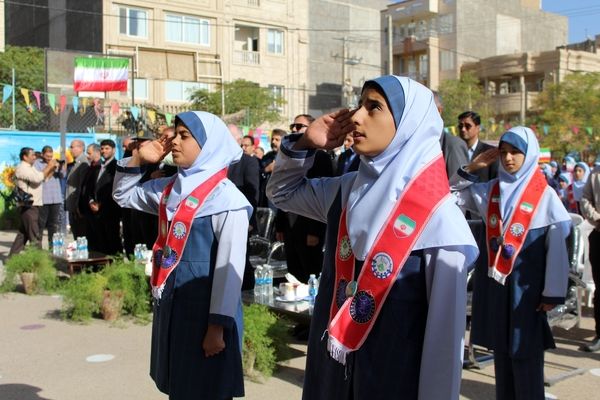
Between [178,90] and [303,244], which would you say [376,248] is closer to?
[303,244]

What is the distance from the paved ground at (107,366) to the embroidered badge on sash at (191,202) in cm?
196

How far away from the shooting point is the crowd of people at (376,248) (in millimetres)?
2256

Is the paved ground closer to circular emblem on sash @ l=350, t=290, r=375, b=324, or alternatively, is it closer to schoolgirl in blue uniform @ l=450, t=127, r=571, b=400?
schoolgirl in blue uniform @ l=450, t=127, r=571, b=400

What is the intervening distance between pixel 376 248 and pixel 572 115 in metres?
34.8

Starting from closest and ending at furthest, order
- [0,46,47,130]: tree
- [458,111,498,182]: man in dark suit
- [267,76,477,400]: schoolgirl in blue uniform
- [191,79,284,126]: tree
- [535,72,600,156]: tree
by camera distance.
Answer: [267,76,477,400]: schoolgirl in blue uniform → [458,111,498,182]: man in dark suit → [0,46,47,130]: tree → [535,72,600,156]: tree → [191,79,284,126]: tree

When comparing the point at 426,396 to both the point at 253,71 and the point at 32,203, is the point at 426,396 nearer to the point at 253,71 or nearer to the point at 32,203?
the point at 32,203

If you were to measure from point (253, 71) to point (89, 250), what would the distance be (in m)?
30.0

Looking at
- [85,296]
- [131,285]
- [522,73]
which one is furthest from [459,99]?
[85,296]

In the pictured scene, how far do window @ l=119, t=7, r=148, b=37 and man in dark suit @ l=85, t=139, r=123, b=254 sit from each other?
26745 millimetres

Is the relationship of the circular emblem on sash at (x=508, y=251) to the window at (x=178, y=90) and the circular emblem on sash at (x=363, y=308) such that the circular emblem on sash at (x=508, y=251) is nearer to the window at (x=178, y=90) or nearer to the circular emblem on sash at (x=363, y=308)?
the circular emblem on sash at (x=363, y=308)

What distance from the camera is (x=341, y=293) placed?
2.39 metres

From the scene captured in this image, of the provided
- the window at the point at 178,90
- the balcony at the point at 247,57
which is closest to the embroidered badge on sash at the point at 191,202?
the window at the point at 178,90

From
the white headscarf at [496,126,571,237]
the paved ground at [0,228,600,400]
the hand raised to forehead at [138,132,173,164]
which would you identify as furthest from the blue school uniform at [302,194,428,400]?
the paved ground at [0,228,600,400]

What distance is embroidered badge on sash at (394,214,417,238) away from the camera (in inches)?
88.0
